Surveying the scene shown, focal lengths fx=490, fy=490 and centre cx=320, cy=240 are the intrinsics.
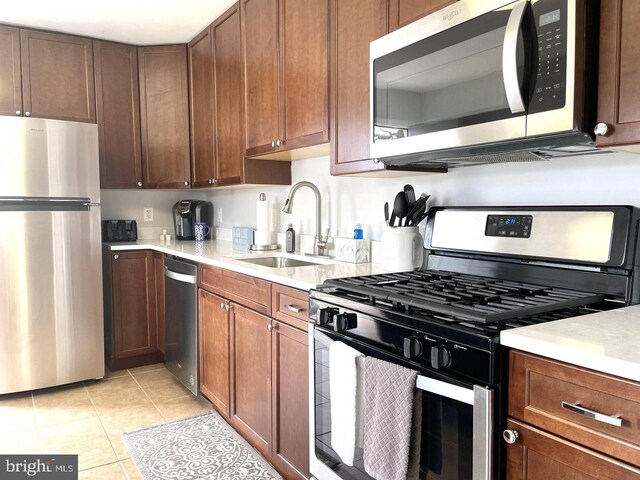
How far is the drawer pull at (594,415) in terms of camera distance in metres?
→ 0.85

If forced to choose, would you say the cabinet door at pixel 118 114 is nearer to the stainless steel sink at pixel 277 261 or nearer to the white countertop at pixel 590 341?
the stainless steel sink at pixel 277 261

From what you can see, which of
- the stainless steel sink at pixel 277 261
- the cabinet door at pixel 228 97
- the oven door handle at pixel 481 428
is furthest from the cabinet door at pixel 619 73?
the cabinet door at pixel 228 97

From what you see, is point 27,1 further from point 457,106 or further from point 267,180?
point 457,106

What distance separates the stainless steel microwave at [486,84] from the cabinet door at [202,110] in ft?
5.85

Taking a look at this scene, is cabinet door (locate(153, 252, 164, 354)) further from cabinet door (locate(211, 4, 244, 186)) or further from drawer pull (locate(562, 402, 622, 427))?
drawer pull (locate(562, 402, 622, 427))

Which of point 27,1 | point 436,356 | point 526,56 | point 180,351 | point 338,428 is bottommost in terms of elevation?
point 180,351

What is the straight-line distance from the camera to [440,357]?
44.1 inches

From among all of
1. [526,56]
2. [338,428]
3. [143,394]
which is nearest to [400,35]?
[526,56]

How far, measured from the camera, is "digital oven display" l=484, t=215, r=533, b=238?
157cm

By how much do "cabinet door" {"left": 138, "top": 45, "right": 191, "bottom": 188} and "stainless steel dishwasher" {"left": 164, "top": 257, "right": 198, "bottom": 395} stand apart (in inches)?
33.9

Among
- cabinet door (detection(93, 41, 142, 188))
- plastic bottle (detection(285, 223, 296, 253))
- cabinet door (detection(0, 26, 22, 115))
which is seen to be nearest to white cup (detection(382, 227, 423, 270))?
plastic bottle (detection(285, 223, 296, 253))

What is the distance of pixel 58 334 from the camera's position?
3.01 meters

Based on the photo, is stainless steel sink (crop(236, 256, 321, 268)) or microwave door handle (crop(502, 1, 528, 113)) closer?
microwave door handle (crop(502, 1, 528, 113))

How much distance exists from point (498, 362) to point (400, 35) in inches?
44.8
